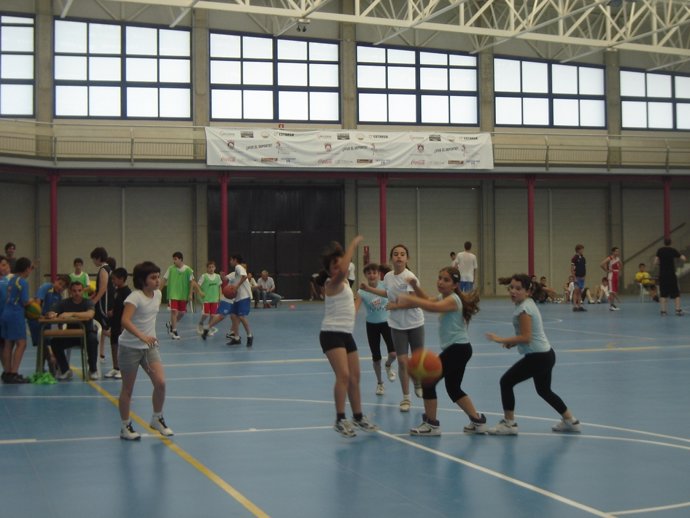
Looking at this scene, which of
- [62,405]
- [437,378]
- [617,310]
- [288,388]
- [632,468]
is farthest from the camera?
[617,310]

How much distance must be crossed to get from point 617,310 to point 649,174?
1201 centimetres

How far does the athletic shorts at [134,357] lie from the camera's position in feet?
29.6


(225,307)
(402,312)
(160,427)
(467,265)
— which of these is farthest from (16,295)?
(467,265)

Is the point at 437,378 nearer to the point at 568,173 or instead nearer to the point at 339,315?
the point at 339,315

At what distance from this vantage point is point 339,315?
29.4ft

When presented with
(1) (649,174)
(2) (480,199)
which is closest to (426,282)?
(2) (480,199)

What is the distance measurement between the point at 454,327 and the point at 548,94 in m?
32.9

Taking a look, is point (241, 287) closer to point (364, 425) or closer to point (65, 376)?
point (65, 376)

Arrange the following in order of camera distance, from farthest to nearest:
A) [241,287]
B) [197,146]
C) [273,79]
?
1. [273,79]
2. [197,146]
3. [241,287]

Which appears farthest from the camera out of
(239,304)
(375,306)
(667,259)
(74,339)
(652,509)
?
(667,259)

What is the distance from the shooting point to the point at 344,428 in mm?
8750

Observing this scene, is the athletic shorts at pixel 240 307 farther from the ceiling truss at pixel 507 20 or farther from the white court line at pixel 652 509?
the ceiling truss at pixel 507 20

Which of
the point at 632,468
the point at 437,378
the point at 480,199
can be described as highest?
the point at 480,199

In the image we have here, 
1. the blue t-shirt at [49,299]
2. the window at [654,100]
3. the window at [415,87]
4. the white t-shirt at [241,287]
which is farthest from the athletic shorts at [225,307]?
the window at [654,100]
